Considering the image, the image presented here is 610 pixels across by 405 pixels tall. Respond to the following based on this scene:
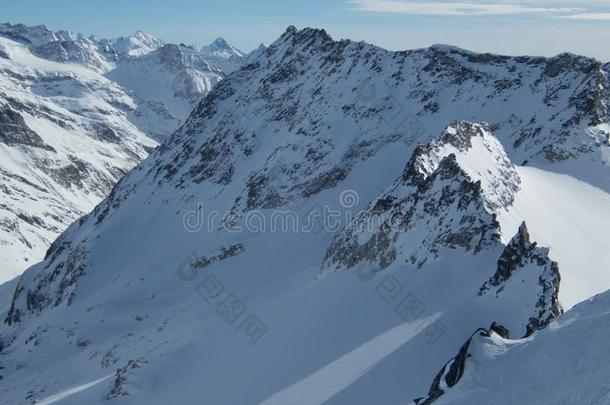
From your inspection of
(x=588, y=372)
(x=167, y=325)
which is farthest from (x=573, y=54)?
(x=588, y=372)

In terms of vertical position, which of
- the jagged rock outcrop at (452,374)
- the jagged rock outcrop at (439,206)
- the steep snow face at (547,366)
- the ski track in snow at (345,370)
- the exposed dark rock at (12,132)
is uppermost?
the exposed dark rock at (12,132)

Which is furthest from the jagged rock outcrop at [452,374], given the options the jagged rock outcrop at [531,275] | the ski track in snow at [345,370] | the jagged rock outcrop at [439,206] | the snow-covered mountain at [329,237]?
the jagged rock outcrop at [439,206]

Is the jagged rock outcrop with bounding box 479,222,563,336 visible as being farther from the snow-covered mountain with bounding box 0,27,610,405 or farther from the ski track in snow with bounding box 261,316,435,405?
the ski track in snow with bounding box 261,316,435,405

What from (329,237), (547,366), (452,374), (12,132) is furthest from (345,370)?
(12,132)

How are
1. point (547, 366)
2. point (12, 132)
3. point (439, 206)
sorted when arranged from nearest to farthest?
point (547, 366)
point (439, 206)
point (12, 132)

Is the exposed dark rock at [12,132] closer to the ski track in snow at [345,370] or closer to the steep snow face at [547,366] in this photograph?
the ski track in snow at [345,370]

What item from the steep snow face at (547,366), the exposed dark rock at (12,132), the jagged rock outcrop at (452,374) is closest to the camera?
the steep snow face at (547,366)

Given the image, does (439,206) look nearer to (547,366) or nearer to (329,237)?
(547,366)
